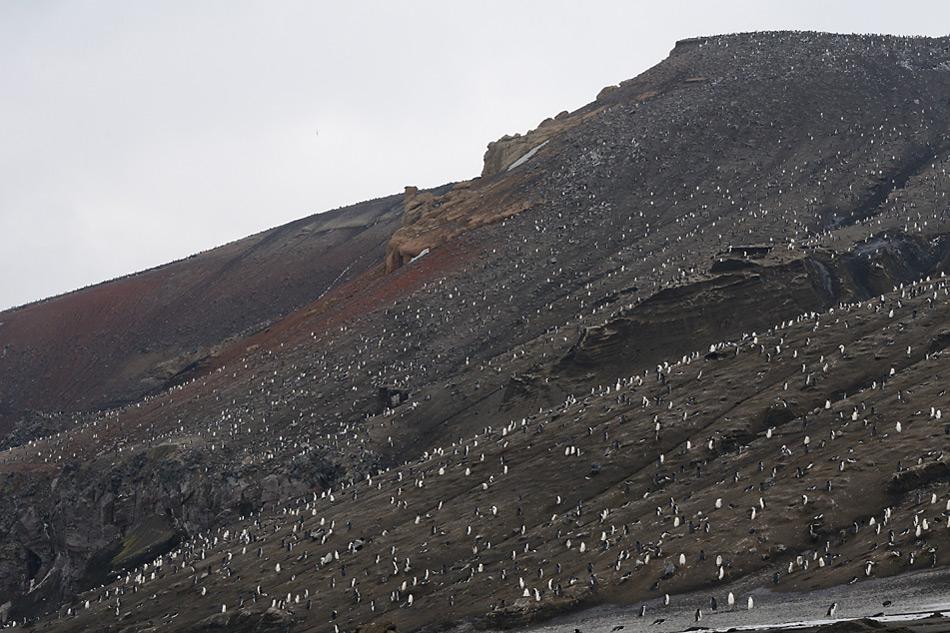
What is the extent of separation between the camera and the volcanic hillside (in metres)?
53.5

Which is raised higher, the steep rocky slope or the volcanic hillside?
the steep rocky slope

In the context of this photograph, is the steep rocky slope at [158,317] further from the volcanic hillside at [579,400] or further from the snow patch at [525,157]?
the snow patch at [525,157]

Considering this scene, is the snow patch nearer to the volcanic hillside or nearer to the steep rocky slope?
the volcanic hillside

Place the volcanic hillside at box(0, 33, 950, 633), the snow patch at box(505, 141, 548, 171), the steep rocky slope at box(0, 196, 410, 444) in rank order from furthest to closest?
the steep rocky slope at box(0, 196, 410, 444) → the snow patch at box(505, 141, 548, 171) → the volcanic hillside at box(0, 33, 950, 633)

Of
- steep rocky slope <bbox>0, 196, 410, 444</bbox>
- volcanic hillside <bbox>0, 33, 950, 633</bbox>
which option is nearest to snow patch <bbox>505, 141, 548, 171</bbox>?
volcanic hillside <bbox>0, 33, 950, 633</bbox>

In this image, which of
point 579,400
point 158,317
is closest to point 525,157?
point 158,317

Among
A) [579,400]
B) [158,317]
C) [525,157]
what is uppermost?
[525,157]

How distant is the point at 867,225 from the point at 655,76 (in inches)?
2154

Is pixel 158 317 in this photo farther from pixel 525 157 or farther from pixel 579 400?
pixel 579 400

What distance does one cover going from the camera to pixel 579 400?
77625 mm

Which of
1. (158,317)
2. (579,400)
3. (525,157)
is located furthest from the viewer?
(158,317)

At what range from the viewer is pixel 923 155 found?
11869 cm

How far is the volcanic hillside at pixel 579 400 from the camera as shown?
53500mm

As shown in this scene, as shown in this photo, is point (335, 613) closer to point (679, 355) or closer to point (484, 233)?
point (679, 355)
